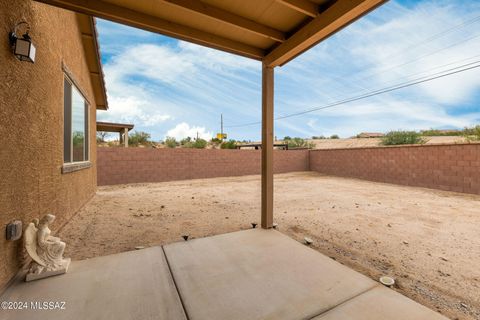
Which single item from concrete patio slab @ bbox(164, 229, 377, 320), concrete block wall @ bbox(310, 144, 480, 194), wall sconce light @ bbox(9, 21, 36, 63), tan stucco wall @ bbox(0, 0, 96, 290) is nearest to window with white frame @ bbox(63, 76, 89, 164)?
tan stucco wall @ bbox(0, 0, 96, 290)

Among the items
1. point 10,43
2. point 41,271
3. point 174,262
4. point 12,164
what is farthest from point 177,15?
point 41,271

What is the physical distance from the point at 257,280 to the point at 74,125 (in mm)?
4202

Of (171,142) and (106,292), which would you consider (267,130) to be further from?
(171,142)

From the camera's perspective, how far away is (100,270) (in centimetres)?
187

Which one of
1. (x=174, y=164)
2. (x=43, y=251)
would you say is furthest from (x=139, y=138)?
(x=43, y=251)

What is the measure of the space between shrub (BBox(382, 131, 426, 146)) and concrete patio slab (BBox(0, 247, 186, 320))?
823 inches

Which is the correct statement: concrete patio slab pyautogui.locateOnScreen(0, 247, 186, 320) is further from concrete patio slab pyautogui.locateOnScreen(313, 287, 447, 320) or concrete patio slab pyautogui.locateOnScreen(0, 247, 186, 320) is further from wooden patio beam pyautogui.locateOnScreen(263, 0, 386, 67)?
wooden patio beam pyautogui.locateOnScreen(263, 0, 386, 67)

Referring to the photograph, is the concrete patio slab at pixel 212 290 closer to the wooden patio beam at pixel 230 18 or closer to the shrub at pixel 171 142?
the wooden patio beam at pixel 230 18

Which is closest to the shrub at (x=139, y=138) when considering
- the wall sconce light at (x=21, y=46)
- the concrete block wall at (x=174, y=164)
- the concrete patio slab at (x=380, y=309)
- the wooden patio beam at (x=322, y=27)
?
the concrete block wall at (x=174, y=164)

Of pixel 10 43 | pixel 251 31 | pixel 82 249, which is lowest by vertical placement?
pixel 82 249

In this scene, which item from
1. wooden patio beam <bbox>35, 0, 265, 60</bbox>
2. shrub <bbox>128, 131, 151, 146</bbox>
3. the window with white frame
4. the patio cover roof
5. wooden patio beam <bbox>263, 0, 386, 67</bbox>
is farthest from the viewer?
shrub <bbox>128, 131, 151, 146</bbox>

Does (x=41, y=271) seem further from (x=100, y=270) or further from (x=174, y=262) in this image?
(x=174, y=262)

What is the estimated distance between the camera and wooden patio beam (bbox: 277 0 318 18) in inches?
73.3

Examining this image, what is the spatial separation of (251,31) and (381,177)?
950 cm
